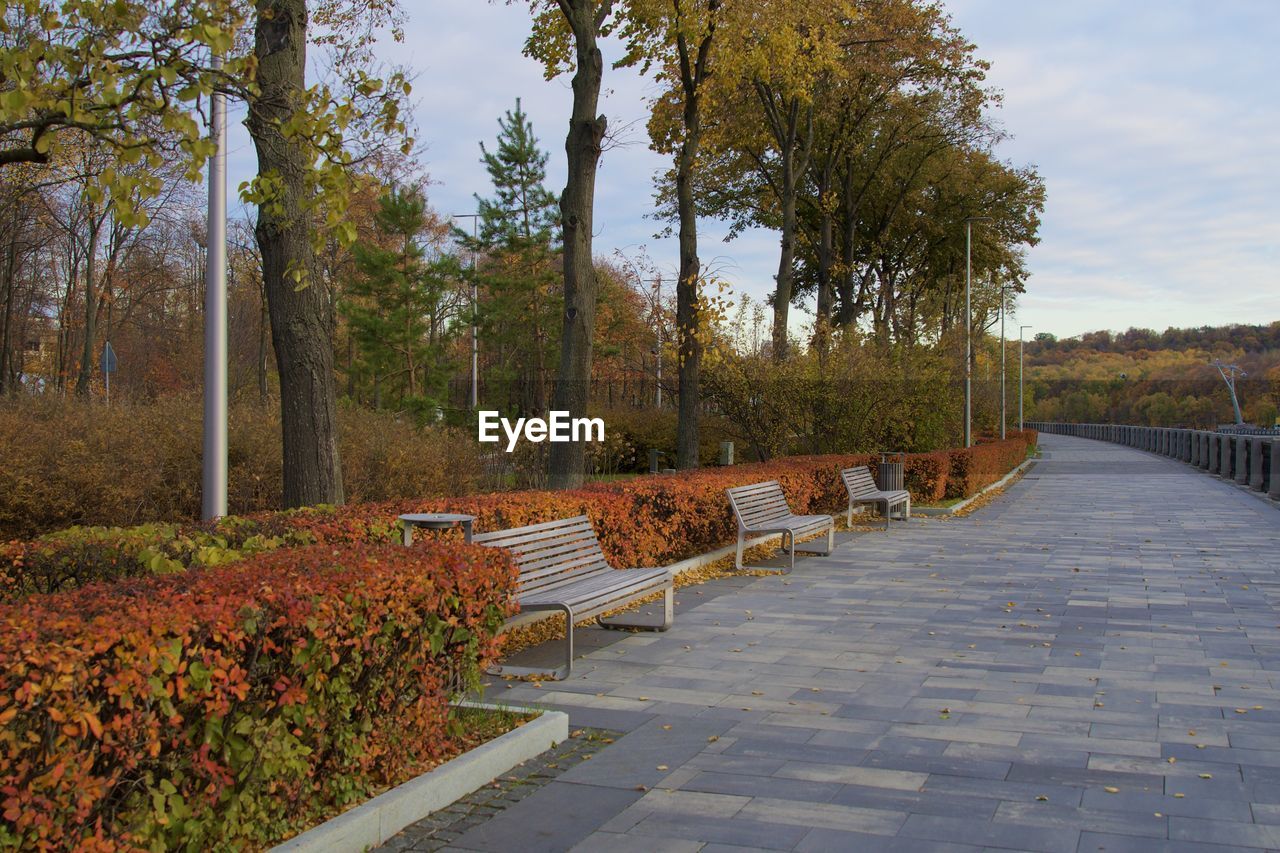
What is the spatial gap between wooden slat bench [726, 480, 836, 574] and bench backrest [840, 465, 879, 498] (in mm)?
2644

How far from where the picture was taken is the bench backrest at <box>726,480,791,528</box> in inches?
464

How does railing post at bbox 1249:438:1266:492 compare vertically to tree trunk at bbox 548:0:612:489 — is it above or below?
below

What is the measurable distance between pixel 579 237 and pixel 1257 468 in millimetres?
21196

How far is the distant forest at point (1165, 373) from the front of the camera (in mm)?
81875

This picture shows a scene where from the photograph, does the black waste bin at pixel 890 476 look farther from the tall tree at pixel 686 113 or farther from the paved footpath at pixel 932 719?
the paved footpath at pixel 932 719

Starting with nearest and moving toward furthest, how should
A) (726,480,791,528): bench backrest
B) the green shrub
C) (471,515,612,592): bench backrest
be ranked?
(471,515,612,592): bench backrest < the green shrub < (726,480,791,528): bench backrest

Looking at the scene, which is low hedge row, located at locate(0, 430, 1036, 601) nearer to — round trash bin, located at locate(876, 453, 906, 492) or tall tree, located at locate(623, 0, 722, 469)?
round trash bin, located at locate(876, 453, 906, 492)

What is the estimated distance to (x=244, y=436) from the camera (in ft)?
42.5

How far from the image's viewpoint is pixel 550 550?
7.59 m

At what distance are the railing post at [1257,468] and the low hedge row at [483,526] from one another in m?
13.2

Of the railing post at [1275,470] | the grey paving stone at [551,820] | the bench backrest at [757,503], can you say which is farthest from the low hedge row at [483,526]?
the railing post at [1275,470]

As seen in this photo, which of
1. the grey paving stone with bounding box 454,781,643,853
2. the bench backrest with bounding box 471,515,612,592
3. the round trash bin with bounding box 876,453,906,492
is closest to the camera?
the grey paving stone with bounding box 454,781,643,853

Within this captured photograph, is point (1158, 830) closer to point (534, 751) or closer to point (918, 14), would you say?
point (534, 751)

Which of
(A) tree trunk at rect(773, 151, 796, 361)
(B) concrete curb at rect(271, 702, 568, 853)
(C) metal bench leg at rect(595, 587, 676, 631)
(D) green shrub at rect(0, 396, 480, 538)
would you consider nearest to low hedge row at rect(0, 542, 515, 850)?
(B) concrete curb at rect(271, 702, 568, 853)
